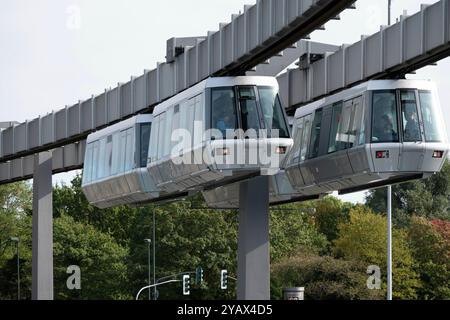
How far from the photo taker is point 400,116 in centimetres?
2923

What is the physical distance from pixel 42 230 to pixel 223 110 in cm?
2088

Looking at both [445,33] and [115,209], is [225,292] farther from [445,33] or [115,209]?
[445,33]

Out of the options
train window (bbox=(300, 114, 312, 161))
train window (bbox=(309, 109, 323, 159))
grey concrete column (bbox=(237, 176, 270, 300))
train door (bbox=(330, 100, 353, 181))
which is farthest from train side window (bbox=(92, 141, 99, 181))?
train door (bbox=(330, 100, 353, 181))

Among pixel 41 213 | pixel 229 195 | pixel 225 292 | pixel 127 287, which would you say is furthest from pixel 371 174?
pixel 127 287

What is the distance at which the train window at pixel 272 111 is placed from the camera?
28.9m

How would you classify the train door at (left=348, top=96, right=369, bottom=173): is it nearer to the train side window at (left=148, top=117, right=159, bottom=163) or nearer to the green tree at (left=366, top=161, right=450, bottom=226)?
the train side window at (left=148, top=117, right=159, bottom=163)

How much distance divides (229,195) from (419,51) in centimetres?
1892

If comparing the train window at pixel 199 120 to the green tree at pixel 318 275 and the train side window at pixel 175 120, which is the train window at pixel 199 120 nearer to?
the train side window at pixel 175 120

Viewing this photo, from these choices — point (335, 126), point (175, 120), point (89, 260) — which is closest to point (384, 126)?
point (335, 126)

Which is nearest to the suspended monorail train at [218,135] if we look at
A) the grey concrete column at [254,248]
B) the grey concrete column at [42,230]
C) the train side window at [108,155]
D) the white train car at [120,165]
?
the grey concrete column at [254,248]

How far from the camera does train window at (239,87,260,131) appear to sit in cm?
2866

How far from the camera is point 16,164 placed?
5416 cm

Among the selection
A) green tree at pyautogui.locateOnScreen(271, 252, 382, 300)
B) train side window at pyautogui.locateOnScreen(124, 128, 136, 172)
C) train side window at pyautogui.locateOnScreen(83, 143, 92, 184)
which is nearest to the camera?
train side window at pyautogui.locateOnScreen(124, 128, 136, 172)

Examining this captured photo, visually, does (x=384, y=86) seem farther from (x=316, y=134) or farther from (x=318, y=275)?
(x=318, y=275)
